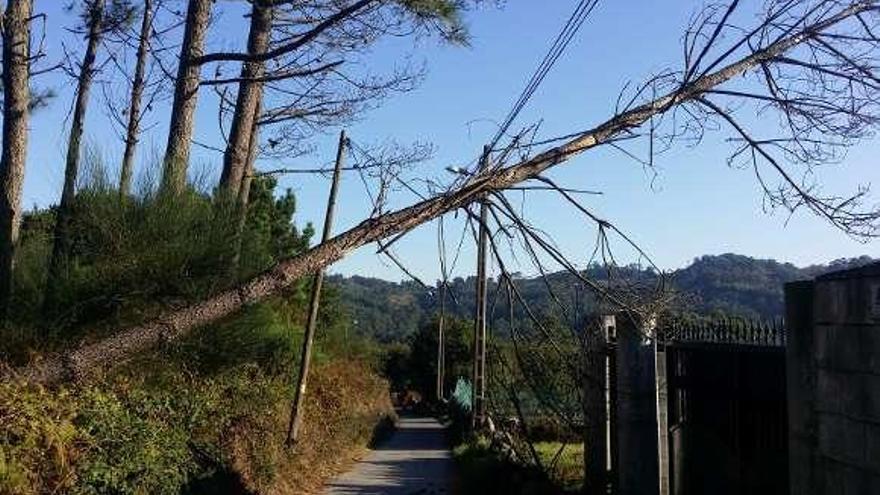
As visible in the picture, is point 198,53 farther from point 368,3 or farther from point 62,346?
point 62,346

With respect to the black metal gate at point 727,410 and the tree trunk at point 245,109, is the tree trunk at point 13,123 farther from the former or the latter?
the black metal gate at point 727,410

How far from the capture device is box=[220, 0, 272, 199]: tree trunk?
1468 cm

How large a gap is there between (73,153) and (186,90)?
168cm

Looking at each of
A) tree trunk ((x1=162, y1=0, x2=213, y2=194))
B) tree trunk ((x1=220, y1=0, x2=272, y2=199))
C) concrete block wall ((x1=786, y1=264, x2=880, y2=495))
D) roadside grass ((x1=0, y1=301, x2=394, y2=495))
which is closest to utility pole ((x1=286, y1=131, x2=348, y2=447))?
roadside grass ((x1=0, y1=301, x2=394, y2=495))

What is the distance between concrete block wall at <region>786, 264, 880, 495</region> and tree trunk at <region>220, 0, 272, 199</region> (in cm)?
945

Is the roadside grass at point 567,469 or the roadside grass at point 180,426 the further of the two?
the roadside grass at point 567,469

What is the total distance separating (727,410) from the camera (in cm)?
897

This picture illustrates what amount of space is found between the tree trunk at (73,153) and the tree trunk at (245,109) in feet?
6.83

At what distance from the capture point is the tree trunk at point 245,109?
14677 mm

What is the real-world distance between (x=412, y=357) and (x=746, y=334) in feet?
219


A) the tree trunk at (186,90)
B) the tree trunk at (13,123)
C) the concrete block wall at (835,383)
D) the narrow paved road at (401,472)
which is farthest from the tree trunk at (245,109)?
the concrete block wall at (835,383)

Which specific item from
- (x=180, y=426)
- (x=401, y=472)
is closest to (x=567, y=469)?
(x=180, y=426)

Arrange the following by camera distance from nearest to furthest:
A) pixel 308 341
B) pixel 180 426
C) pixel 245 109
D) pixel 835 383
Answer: pixel 835 383
pixel 180 426
pixel 245 109
pixel 308 341

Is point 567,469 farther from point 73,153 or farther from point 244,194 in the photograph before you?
point 73,153
